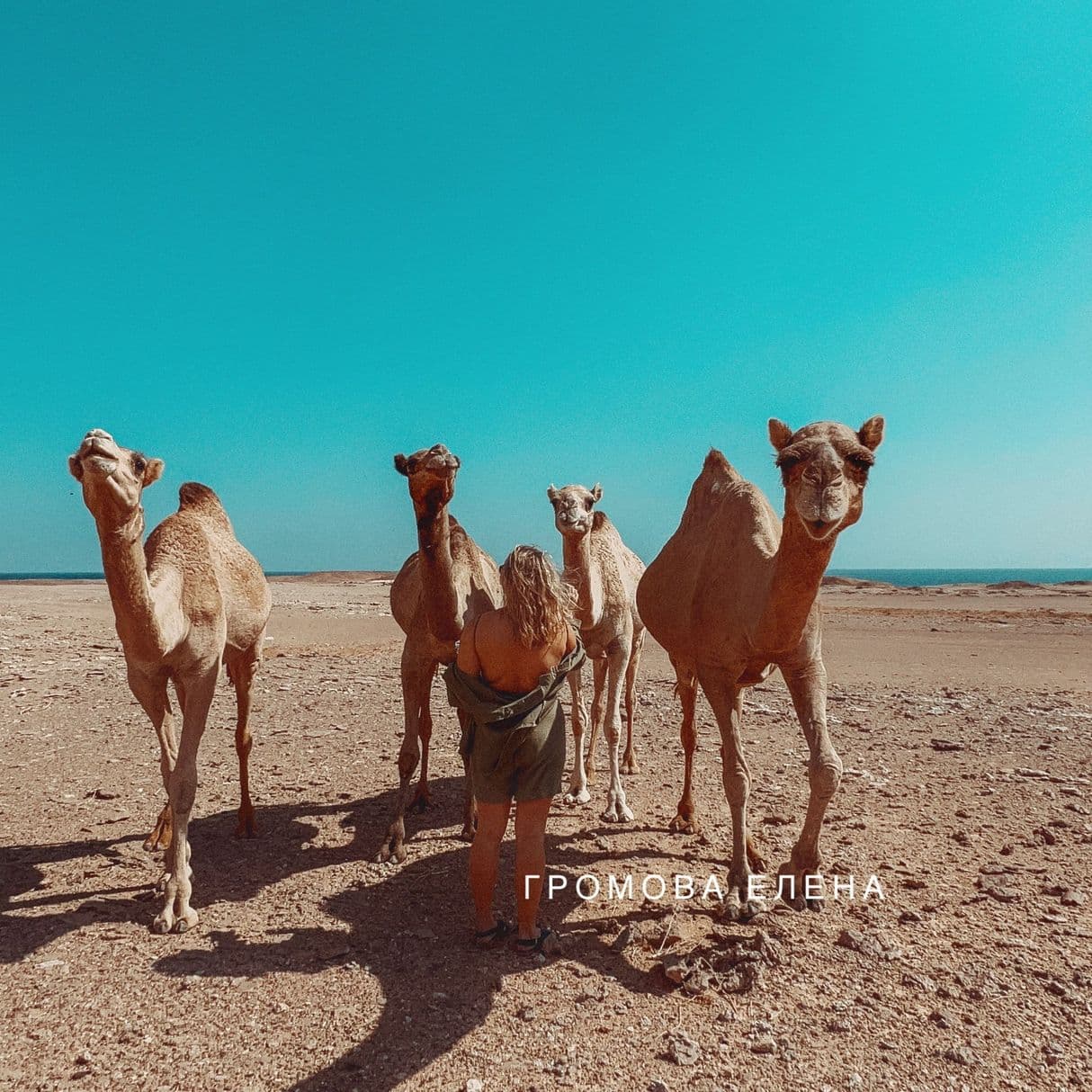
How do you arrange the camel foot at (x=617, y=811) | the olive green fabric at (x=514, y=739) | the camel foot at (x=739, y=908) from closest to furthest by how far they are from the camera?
the olive green fabric at (x=514, y=739), the camel foot at (x=739, y=908), the camel foot at (x=617, y=811)

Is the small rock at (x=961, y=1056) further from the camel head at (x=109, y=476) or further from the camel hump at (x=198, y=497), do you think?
the camel hump at (x=198, y=497)

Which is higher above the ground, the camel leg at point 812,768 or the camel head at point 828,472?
the camel head at point 828,472

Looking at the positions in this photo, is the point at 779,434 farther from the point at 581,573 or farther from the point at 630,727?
the point at 630,727

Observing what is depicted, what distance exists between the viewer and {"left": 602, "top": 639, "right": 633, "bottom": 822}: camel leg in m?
6.13

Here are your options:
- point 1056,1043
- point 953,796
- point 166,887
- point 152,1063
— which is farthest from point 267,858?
point 953,796

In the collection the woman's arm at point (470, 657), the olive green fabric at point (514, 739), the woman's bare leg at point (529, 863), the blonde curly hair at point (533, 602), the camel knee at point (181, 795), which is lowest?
the woman's bare leg at point (529, 863)

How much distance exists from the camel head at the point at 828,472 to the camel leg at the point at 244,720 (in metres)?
4.31

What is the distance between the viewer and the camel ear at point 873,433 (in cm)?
382

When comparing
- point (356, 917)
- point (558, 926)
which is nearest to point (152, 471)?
point (356, 917)

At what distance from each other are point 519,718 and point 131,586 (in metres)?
2.12

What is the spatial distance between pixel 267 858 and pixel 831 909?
148 inches

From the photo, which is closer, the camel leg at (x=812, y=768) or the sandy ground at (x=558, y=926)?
the sandy ground at (x=558, y=926)

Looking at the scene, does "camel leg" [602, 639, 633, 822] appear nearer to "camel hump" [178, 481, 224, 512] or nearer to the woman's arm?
the woman's arm

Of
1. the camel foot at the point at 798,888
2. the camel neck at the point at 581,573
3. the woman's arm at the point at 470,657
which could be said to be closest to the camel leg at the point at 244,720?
the camel neck at the point at 581,573
